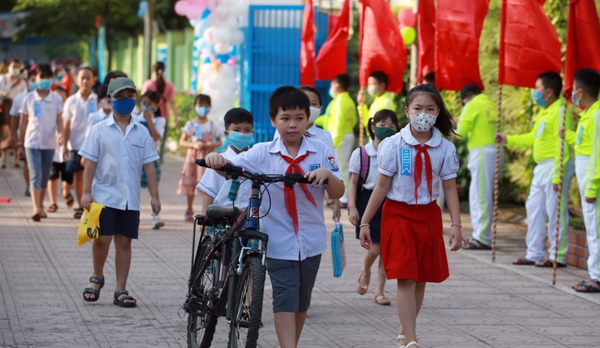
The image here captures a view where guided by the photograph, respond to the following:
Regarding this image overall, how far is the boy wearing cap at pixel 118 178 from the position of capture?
317 inches

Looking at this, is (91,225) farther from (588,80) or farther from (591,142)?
(588,80)

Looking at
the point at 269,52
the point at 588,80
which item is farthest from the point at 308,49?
the point at 588,80

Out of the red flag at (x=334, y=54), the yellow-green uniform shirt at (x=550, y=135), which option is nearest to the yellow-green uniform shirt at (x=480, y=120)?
the yellow-green uniform shirt at (x=550, y=135)

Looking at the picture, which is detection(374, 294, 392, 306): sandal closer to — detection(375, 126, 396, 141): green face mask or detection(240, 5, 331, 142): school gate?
detection(375, 126, 396, 141): green face mask

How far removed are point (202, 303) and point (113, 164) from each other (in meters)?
2.19

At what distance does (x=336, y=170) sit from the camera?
Answer: 600cm

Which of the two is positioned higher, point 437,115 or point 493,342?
point 437,115

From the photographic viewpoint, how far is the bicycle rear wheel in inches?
245

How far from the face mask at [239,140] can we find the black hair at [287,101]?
3.81 feet

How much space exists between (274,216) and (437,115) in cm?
138

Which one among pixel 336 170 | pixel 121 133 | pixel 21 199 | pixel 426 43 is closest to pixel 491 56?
pixel 426 43

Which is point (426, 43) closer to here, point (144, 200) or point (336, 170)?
point (144, 200)

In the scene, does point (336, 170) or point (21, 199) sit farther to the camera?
point (21, 199)

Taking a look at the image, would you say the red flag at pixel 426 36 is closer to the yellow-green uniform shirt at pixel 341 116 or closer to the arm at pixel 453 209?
the yellow-green uniform shirt at pixel 341 116
